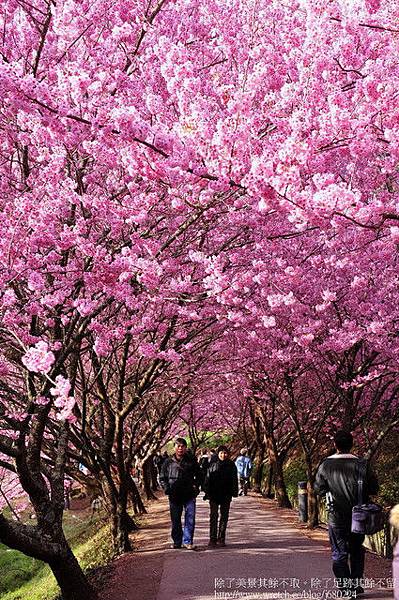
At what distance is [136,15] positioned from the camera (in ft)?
23.9

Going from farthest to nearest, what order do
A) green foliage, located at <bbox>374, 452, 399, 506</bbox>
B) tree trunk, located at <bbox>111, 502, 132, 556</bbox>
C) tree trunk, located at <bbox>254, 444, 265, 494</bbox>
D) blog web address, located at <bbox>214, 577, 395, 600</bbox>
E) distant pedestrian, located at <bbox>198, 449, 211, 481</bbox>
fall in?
tree trunk, located at <bbox>254, 444, 265, 494</bbox> → green foliage, located at <bbox>374, 452, 399, 506</bbox> → tree trunk, located at <bbox>111, 502, 132, 556</bbox> → distant pedestrian, located at <bbox>198, 449, 211, 481</bbox> → blog web address, located at <bbox>214, 577, 395, 600</bbox>

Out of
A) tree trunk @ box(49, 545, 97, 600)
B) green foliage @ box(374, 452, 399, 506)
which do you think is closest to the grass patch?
tree trunk @ box(49, 545, 97, 600)

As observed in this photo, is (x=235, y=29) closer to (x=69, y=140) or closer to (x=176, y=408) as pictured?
(x=69, y=140)

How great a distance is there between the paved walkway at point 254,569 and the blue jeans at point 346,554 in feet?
1.30

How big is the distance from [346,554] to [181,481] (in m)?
3.97

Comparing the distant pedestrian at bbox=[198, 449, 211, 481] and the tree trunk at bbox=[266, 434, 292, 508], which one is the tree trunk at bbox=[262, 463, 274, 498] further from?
Result: the tree trunk at bbox=[266, 434, 292, 508]

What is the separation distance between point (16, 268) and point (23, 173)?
1.61 metres

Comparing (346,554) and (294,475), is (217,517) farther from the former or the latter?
(294,475)

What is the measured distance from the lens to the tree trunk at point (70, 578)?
7.93m

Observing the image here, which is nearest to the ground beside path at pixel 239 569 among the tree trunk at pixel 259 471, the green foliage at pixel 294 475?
the green foliage at pixel 294 475

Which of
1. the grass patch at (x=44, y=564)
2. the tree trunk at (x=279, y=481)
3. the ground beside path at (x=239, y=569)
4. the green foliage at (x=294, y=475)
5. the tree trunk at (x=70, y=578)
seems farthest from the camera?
the green foliage at (x=294, y=475)

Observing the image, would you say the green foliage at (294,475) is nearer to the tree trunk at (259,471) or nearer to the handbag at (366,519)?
the tree trunk at (259,471)

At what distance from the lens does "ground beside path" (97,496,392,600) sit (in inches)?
302

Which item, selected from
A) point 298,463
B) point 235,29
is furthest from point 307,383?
point 235,29
